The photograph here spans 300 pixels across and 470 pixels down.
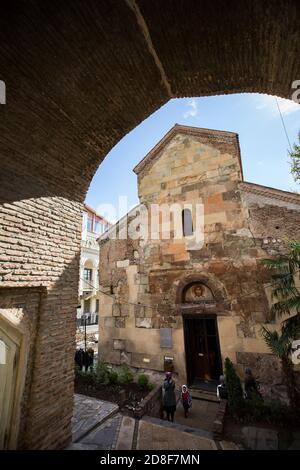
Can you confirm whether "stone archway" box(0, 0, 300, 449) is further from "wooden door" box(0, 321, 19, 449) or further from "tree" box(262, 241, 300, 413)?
"tree" box(262, 241, 300, 413)

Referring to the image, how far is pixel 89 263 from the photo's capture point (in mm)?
24938

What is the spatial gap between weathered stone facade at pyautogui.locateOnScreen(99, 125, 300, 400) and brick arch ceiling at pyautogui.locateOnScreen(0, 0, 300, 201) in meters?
5.61

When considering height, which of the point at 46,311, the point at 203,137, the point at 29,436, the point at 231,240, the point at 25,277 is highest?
the point at 203,137

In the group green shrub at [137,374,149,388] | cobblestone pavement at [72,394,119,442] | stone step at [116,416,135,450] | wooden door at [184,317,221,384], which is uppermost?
wooden door at [184,317,221,384]

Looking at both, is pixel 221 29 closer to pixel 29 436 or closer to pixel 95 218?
pixel 29 436

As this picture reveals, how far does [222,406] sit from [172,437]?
2217mm

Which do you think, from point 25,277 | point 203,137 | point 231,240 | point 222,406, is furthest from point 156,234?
point 25,277

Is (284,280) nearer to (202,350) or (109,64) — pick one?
(202,350)

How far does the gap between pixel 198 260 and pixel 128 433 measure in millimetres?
5761

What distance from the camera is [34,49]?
3.08 metres

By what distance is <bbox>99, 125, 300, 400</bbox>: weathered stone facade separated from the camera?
27.1 ft

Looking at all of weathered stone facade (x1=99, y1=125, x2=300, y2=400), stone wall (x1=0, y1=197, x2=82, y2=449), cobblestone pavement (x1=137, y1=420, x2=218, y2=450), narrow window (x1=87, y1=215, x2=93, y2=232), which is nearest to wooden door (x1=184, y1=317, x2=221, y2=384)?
weathered stone facade (x1=99, y1=125, x2=300, y2=400)

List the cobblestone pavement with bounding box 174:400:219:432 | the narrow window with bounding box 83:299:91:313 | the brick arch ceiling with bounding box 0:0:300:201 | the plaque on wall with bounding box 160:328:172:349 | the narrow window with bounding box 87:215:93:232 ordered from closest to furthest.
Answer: the brick arch ceiling with bounding box 0:0:300:201 < the cobblestone pavement with bounding box 174:400:219:432 < the plaque on wall with bounding box 160:328:172:349 < the narrow window with bounding box 87:215:93:232 < the narrow window with bounding box 83:299:91:313
